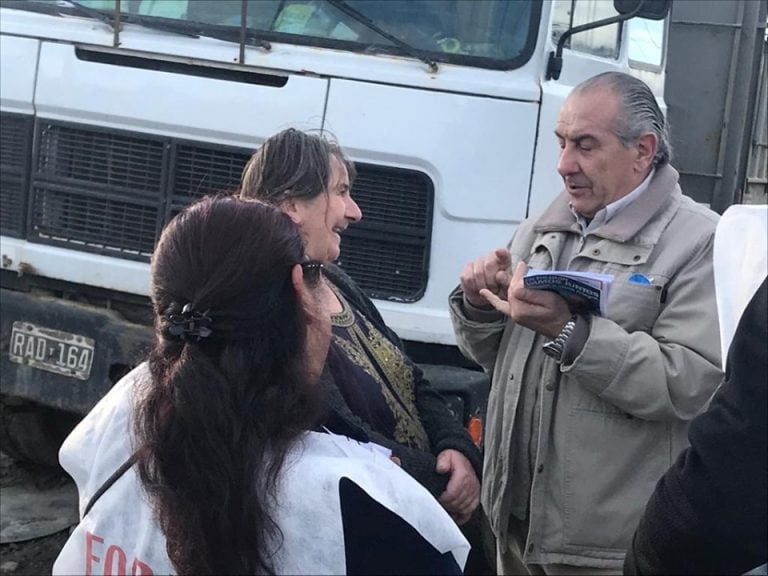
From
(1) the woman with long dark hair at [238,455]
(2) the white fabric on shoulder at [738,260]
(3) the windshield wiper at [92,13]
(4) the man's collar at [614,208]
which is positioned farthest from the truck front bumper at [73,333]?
(2) the white fabric on shoulder at [738,260]

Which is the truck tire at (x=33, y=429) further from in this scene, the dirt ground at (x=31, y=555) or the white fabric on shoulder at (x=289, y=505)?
the white fabric on shoulder at (x=289, y=505)

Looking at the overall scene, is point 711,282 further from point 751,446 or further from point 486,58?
point 486,58

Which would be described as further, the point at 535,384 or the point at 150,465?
the point at 535,384

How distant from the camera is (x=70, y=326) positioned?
418cm

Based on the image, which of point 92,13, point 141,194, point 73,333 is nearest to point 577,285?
point 141,194

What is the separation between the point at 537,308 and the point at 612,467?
411 mm

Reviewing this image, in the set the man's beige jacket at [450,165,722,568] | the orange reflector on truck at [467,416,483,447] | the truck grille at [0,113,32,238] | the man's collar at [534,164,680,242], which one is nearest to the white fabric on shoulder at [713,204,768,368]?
the man's beige jacket at [450,165,722,568]

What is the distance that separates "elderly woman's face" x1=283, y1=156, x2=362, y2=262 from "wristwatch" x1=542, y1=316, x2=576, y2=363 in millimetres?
549

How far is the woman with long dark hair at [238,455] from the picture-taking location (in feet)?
5.06

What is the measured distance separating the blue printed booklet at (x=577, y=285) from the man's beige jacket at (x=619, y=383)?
0.05 m

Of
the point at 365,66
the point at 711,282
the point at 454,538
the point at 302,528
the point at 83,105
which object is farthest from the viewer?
the point at 83,105

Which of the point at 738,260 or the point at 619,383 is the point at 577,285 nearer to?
the point at 619,383

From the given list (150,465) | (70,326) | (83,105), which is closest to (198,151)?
(83,105)

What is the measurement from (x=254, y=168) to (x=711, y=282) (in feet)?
3.58
